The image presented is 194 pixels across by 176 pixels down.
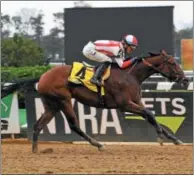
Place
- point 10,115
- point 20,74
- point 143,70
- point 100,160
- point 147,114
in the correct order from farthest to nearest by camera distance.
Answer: point 20,74, point 10,115, point 143,70, point 147,114, point 100,160

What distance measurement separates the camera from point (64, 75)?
1047 centimetres

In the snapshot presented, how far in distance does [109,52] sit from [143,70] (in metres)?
0.69

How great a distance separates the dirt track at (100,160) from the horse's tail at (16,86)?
4.08ft

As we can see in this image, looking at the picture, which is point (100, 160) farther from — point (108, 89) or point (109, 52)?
point (109, 52)

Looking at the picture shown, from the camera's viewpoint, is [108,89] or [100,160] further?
[108,89]

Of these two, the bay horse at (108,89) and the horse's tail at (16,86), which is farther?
the horse's tail at (16,86)

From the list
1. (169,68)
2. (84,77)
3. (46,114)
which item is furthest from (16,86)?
(169,68)

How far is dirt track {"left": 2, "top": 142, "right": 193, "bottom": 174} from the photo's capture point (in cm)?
800

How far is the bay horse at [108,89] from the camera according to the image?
10.3 metres

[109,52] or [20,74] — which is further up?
[109,52]

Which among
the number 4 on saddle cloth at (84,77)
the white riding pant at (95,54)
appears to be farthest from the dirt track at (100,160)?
the white riding pant at (95,54)

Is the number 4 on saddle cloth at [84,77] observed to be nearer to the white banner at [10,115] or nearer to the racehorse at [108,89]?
the racehorse at [108,89]

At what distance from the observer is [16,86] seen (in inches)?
492

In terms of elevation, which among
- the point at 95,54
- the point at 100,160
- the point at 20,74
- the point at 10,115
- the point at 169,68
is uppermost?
the point at 95,54
